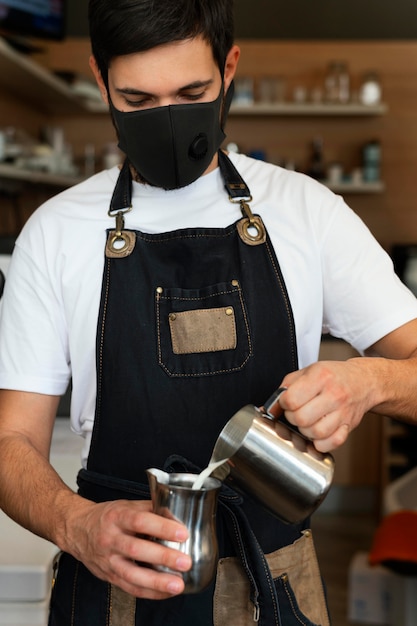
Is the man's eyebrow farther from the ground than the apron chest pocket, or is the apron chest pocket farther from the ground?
the man's eyebrow

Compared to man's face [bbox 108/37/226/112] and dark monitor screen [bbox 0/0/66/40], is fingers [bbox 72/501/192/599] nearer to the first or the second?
man's face [bbox 108/37/226/112]

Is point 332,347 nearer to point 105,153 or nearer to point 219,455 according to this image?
point 105,153

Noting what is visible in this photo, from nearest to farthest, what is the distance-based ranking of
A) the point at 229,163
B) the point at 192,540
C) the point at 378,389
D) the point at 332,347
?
the point at 192,540
the point at 378,389
the point at 229,163
the point at 332,347

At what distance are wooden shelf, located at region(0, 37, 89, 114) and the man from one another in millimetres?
1966

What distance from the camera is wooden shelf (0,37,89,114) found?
3.25m

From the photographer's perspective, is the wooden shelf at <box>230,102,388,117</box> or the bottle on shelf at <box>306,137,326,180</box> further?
the bottle on shelf at <box>306,137,326,180</box>

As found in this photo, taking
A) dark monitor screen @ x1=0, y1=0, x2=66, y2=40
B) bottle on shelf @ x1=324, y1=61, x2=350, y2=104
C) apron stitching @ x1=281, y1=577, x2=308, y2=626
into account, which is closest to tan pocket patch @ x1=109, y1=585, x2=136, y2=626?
apron stitching @ x1=281, y1=577, x2=308, y2=626

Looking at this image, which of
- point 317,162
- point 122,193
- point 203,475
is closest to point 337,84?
point 317,162

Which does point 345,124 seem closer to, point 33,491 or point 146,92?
point 146,92

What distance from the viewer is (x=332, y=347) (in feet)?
13.7

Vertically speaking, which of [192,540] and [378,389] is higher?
[378,389]

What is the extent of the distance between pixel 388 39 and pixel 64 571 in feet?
13.9

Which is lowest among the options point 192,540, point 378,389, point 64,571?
point 64,571

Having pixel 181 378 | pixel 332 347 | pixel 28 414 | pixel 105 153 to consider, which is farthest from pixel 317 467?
pixel 105 153
